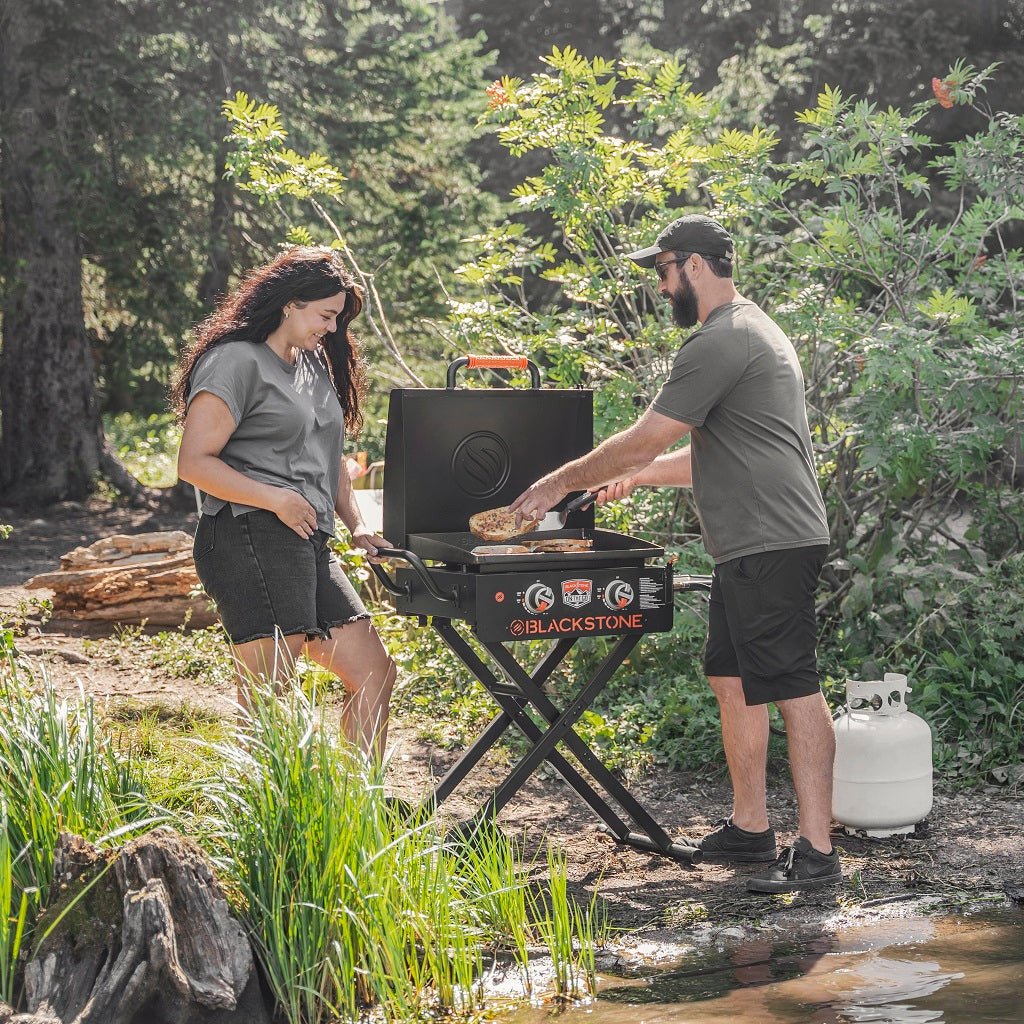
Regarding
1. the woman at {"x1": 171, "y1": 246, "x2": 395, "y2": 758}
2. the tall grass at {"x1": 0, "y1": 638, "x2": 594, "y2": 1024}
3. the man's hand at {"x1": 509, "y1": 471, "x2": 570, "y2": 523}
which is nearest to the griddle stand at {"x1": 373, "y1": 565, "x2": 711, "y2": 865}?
the woman at {"x1": 171, "y1": 246, "x2": 395, "y2": 758}

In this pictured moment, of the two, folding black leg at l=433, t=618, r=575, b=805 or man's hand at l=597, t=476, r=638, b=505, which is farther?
man's hand at l=597, t=476, r=638, b=505

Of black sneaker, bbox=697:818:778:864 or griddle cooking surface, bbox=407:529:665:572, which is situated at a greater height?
griddle cooking surface, bbox=407:529:665:572

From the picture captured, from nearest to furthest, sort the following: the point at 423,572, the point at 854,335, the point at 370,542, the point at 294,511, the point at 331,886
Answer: the point at 331,886 < the point at 294,511 < the point at 423,572 < the point at 370,542 < the point at 854,335

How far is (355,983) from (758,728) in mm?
1892

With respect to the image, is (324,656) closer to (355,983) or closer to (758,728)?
(355,983)

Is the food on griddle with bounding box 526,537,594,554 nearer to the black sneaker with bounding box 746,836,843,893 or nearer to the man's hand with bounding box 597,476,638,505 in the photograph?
the man's hand with bounding box 597,476,638,505

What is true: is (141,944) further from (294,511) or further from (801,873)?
(801,873)

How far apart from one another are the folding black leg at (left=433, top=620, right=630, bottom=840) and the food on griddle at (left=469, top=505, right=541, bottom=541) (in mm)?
343

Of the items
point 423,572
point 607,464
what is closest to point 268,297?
point 423,572

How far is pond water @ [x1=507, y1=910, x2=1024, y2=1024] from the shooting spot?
3404 mm

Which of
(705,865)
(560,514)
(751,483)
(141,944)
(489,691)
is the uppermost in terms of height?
(751,483)

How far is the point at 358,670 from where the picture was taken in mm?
4391

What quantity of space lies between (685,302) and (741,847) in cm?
191

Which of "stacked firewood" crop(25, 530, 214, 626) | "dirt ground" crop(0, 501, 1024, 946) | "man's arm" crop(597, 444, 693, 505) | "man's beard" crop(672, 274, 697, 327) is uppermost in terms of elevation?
"man's beard" crop(672, 274, 697, 327)
